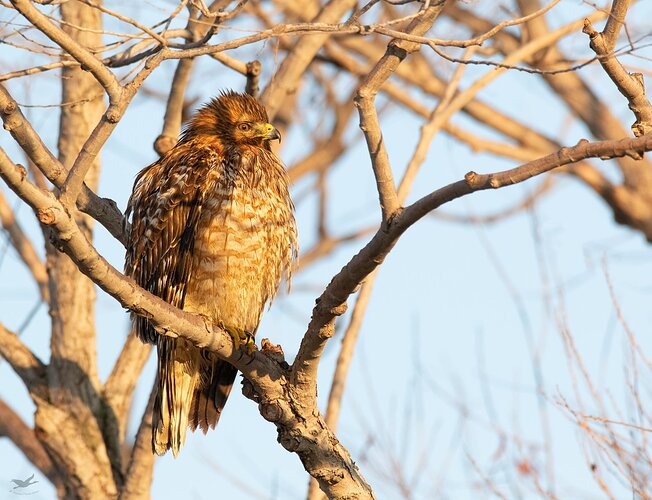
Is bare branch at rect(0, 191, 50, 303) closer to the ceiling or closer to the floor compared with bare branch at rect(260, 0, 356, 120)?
closer to the floor

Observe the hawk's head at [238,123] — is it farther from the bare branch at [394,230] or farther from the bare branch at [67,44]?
the bare branch at [67,44]

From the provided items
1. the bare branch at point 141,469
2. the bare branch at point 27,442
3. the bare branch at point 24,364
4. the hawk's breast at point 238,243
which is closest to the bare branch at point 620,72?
the hawk's breast at point 238,243

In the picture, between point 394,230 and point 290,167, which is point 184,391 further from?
point 290,167

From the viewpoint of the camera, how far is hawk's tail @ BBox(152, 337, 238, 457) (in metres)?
4.93

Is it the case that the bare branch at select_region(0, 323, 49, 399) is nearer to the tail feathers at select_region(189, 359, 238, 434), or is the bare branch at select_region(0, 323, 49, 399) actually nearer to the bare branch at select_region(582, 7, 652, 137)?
the tail feathers at select_region(189, 359, 238, 434)

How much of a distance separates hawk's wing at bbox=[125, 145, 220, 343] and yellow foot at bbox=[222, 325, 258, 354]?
0.39 m

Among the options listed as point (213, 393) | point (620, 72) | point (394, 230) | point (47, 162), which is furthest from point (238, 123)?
point (620, 72)

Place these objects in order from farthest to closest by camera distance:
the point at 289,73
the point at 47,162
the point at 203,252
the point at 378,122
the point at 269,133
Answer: the point at 289,73 < the point at 269,133 < the point at 203,252 < the point at 47,162 < the point at 378,122

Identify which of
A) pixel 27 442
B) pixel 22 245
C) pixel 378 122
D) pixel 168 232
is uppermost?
pixel 22 245

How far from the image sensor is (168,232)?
15.8 ft

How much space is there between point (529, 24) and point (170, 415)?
4909 mm

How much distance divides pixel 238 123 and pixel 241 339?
5.12ft

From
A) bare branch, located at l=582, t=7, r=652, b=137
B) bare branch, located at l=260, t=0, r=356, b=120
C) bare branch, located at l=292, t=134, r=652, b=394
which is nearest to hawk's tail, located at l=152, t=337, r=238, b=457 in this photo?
bare branch, located at l=292, t=134, r=652, b=394

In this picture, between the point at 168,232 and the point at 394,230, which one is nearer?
the point at 394,230
